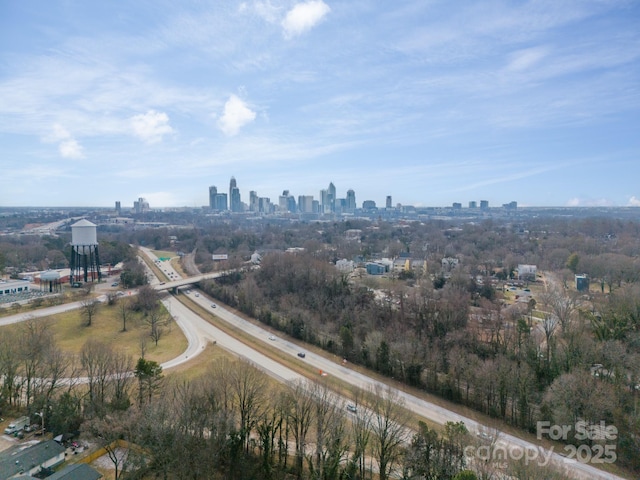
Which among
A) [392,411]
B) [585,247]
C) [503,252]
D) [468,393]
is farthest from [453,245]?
[392,411]

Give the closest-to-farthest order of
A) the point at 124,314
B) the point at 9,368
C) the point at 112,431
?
the point at 112,431 < the point at 9,368 < the point at 124,314

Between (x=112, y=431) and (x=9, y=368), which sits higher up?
(x=9, y=368)

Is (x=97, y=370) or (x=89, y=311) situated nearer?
(x=97, y=370)

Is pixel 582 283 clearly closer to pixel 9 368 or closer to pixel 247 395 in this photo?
pixel 247 395

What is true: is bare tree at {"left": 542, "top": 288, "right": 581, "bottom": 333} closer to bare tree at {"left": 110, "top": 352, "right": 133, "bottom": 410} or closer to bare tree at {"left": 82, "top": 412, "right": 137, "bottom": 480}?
bare tree at {"left": 82, "top": 412, "right": 137, "bottom": 480}

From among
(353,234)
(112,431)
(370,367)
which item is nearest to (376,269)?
(370,367)

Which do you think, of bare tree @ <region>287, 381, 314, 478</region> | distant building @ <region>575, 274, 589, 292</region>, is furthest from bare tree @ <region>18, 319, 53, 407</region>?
distant building @ <region>575, 274, 589, 292</region>

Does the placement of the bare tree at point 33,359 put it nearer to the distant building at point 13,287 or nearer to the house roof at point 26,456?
the house roof at point 26,456
